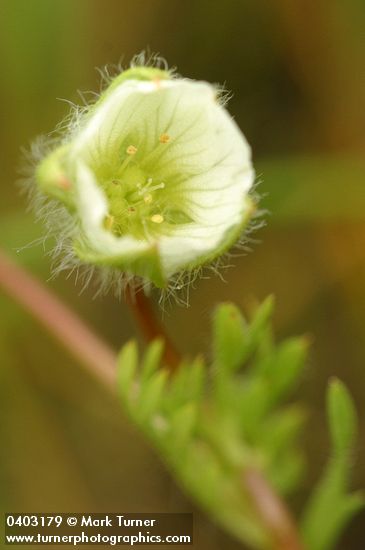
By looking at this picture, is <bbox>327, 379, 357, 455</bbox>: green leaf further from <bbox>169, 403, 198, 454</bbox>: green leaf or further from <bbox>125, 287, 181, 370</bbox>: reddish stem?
<bbox>125, 287, 181, 370</bbox>: reddish stem

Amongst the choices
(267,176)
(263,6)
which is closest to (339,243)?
(267,176)

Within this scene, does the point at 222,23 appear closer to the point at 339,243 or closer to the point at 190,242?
the point at 339,243

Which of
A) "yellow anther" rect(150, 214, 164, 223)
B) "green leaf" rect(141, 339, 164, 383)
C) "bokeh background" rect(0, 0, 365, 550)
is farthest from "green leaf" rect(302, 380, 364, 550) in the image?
"bokeh background" rect(0, 0, 365, 550)

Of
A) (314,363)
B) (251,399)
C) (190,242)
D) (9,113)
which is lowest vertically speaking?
(251,399)

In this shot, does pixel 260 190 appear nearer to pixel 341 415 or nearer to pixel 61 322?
pixel 61 322

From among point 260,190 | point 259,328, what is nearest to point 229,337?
point 259,328
